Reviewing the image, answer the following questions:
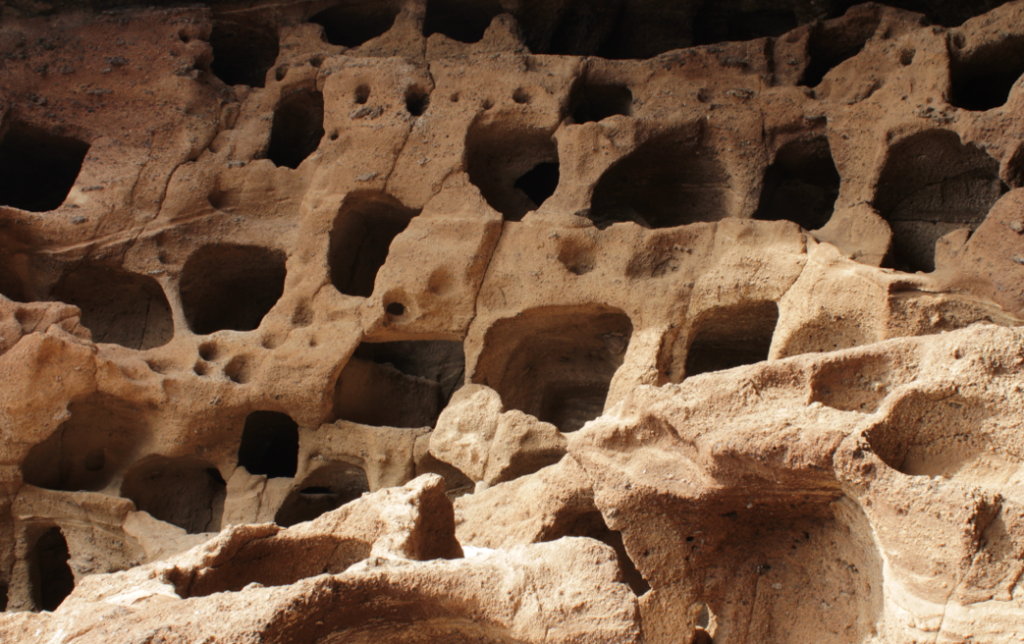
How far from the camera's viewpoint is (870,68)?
5383 millimetres

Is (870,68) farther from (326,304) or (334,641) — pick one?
(334,641)

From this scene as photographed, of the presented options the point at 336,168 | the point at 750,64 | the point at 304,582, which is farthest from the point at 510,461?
the point at 750,64

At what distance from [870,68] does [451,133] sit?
2.54 metres

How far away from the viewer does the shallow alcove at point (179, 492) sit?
17.8 feet

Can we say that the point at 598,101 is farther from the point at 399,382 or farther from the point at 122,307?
the point at 122,307

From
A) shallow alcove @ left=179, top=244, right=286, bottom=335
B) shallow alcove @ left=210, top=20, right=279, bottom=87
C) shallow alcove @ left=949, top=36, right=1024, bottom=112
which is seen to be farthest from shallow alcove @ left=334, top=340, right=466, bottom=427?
shallow alcove @ left=949, top=36, right=1024, bottom=112

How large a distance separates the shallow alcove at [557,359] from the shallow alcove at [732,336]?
0.48m

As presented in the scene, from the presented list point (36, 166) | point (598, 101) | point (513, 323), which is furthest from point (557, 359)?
point (36, 166)

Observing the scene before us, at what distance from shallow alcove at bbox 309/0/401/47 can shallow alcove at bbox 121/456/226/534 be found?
11.1ft

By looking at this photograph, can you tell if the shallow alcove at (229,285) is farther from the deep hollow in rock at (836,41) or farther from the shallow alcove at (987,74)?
the shallow alcove at (987,74)

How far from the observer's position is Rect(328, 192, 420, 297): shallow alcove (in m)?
5.89

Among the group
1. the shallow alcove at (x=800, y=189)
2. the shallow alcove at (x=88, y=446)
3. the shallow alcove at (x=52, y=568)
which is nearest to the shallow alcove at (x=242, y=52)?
the shallow alcove at (x=88, y=446)

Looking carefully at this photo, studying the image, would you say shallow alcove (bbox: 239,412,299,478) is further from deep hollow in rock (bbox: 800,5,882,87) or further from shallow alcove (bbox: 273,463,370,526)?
deep hollow in rock (bbox: 800,5,882,87)

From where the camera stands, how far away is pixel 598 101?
6.31 m
